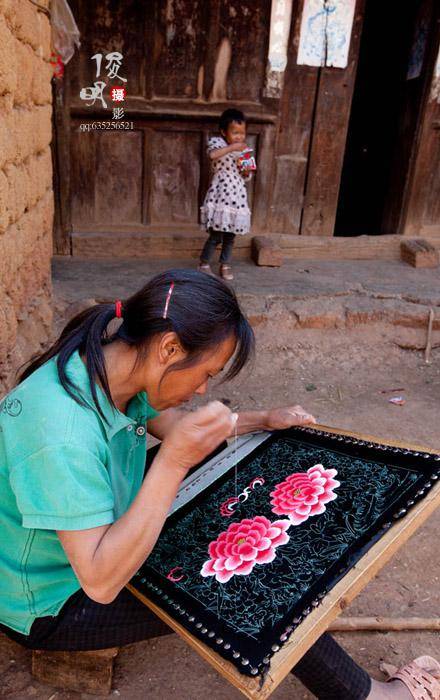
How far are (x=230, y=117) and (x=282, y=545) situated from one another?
387 centimetres

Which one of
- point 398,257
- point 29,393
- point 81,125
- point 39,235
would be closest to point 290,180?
point 398,257

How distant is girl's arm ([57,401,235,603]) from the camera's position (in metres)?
1.29

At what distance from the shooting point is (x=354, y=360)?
178 inches

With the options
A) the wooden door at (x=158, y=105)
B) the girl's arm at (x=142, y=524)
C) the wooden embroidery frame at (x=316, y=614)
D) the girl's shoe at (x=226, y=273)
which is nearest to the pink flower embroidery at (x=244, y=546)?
the wooden embroidery frame at (x=316, y=614)

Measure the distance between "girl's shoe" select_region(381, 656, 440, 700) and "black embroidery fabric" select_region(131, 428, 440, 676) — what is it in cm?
64

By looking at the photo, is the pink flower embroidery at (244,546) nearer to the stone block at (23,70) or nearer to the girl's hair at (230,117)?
the stone block at (23,70)

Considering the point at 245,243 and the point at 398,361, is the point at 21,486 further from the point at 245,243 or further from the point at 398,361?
the point at 245,243

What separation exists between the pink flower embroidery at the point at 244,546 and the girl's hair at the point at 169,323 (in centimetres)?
54

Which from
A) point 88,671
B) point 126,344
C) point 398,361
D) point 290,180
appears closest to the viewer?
point 126,344

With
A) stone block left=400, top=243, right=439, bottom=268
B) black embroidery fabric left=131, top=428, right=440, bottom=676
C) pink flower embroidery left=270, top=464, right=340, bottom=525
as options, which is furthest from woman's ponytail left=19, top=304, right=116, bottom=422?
stone block left=400, top=243, right=439, bottom=268

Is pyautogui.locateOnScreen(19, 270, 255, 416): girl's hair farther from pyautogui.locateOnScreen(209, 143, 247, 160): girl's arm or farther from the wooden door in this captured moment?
the wooden door

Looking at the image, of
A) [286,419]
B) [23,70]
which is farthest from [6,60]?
[286,419]

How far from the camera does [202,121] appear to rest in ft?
16.9

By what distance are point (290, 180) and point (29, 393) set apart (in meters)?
4.63
